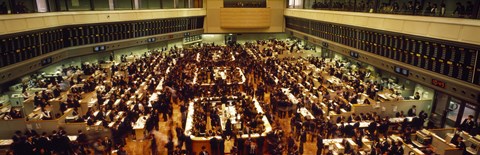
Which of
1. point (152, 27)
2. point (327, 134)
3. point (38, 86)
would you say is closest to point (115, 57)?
point (152, 27)

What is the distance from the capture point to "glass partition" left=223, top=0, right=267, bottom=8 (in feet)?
137

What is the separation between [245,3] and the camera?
41625 mm

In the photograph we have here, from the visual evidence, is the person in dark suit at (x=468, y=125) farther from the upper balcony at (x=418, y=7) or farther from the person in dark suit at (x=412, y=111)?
the upper balcony at (x=418, y=7)

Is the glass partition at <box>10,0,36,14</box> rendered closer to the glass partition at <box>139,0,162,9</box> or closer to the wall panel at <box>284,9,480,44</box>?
the glass partition at <box>139,0,162,9</box>

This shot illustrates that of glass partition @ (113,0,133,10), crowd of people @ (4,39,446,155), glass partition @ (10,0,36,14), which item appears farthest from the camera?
glass partition @ (113,0,133,10)

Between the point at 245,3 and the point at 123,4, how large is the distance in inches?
634

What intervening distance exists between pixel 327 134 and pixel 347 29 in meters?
13.3

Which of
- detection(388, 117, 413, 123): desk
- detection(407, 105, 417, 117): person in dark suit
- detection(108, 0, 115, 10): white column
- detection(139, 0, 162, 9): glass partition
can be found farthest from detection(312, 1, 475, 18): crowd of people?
detection(108, 0, 115, 10): white column

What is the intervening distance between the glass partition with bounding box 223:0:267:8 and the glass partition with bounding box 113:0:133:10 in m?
13.2

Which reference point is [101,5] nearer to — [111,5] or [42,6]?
[111,5]

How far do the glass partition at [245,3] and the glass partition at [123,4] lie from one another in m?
13.2

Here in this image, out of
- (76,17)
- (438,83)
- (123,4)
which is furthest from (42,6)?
(438,83)

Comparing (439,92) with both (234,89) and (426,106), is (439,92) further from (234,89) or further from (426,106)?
(234,89)

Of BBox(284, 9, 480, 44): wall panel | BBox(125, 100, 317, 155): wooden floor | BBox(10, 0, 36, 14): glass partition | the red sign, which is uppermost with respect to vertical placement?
BBox(10, 0, 36, 14): glass partition
